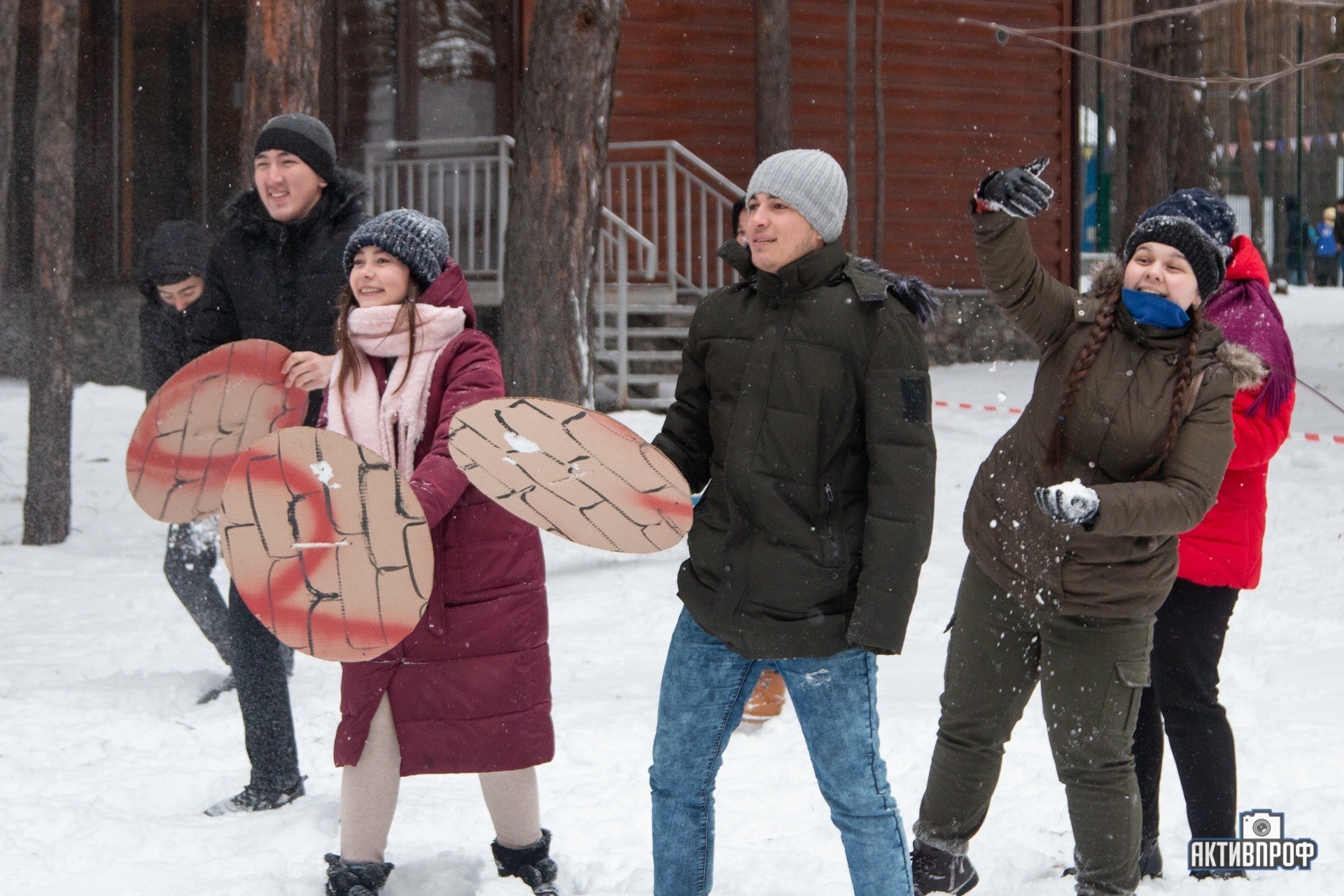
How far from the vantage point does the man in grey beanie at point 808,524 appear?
2607 mm

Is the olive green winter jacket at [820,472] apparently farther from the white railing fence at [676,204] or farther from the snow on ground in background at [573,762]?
the white railing fence at [676,204]

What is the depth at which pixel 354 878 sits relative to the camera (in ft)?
9.82

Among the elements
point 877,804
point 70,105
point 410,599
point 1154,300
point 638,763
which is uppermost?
point 70,105

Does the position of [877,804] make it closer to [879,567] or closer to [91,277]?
[879,567]

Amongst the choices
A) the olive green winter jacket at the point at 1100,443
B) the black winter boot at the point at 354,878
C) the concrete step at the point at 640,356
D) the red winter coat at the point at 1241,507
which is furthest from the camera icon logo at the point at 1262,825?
the concrete step at the point at 640,356

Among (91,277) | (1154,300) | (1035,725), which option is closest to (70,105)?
(91,277)

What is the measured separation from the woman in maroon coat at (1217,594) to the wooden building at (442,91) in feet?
33.1

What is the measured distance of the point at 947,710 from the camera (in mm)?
3146

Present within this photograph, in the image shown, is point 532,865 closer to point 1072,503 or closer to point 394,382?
point 394,382

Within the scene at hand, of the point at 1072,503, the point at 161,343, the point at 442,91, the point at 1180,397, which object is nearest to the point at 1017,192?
the point at 1180,397

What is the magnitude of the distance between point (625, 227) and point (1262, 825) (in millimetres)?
8684

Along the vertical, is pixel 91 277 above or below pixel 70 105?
below

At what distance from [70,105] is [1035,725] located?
723 cm

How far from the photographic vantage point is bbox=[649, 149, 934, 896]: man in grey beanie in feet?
8.55
